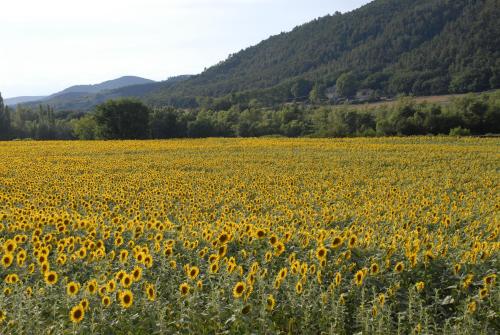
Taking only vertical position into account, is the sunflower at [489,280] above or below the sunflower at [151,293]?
below

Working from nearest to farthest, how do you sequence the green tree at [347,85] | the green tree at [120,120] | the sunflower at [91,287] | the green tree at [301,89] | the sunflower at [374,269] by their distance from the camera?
1. the sunflower at [91,287]
2. the sunflower at [374,269]
3. the green tree at [120,120]
4. the green tree at [347,85]
5. the green tree at [301,89]

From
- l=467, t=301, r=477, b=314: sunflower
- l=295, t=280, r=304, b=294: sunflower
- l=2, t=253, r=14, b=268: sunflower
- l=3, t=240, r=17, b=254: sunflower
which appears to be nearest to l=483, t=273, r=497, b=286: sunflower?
l=467, t=301, r=477, b=314: sunflower

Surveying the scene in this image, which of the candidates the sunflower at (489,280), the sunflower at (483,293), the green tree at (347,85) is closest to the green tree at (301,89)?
the green tree at (347,85)

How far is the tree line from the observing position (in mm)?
53594

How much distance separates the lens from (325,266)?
618 centimetres

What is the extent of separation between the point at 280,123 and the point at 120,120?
32.2m

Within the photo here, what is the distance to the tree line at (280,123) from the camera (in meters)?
53.6

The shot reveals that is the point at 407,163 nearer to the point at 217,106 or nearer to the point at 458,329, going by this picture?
the point at 458,329

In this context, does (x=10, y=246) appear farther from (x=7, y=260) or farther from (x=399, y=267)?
(x=399, y=267)

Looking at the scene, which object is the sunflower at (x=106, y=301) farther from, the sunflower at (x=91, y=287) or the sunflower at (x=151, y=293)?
the sunflower at (x=151, y=293)

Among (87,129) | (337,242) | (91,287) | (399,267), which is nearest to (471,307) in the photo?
(399,267)

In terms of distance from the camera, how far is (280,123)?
3396 inches

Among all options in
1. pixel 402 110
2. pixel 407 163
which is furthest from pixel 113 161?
pixel 402 110

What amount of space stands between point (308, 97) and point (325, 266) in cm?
16985
